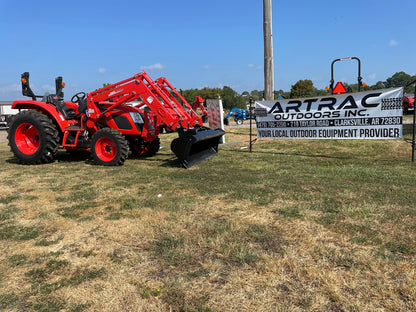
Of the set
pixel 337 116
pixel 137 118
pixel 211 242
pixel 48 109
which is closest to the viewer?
pixel 211 242

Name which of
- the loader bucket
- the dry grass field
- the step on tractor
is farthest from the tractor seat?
the loader bucket

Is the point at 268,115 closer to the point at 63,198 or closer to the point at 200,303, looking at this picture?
the point at 63,198

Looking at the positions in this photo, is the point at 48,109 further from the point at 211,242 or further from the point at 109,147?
the point at 211,242

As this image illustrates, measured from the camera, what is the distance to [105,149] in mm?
7809

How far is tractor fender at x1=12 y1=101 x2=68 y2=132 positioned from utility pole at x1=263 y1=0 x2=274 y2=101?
20.4 feet

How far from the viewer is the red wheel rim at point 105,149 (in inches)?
304

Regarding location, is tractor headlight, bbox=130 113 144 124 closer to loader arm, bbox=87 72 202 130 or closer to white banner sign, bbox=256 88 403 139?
loader arm, bbox=87 72 202 130

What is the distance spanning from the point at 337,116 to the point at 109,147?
588 cm

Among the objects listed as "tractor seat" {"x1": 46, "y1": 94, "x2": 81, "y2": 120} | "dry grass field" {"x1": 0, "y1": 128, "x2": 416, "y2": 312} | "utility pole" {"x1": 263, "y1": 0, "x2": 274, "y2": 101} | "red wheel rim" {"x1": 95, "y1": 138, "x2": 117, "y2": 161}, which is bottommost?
"dry grass field" {"x1": 0, "y1": 128, "x2": 416, "y2": 312}

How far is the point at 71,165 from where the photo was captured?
26.4ft

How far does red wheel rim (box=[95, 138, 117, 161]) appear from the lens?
25.4ft

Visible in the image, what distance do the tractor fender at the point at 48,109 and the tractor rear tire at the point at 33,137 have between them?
178mm

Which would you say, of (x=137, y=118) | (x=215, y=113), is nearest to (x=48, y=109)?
(x=137, y=118)

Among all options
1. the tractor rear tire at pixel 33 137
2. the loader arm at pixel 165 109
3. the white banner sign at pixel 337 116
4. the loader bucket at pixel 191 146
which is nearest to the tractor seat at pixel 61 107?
the tractor rear tire at pixel 33 137
